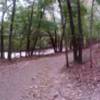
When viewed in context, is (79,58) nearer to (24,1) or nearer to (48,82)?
(48,82)

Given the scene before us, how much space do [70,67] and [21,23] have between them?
15.7 m

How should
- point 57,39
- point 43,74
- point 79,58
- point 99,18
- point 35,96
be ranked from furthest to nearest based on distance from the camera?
point 99,18, point 57,39, point 79,58, point 43,74, point 35,96

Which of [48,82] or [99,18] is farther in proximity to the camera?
[99,18]

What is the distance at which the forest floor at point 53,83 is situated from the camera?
27.7 ft

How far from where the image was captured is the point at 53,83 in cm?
985

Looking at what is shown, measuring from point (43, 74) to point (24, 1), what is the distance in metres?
15.6

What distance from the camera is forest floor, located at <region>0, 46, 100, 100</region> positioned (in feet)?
27.7

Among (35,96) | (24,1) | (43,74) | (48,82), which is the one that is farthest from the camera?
(24,1)

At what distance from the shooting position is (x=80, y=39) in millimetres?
12750

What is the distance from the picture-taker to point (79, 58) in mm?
12570

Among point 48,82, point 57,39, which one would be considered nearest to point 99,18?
point 57,39

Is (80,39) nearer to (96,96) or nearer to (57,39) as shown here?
(96,96)

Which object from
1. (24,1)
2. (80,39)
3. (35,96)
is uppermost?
(24,1)

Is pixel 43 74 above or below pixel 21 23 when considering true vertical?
below
